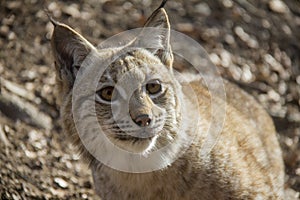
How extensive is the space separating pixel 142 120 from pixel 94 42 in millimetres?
2981

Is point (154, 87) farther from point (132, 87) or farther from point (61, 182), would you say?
point (61, 182)

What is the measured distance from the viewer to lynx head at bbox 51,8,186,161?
156 inches

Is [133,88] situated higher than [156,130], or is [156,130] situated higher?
[133,88]

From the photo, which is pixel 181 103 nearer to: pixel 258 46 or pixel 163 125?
pixel 163 125

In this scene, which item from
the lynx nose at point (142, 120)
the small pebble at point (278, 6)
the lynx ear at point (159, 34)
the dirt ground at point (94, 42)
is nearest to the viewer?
the lynx nose at point (142, 120)

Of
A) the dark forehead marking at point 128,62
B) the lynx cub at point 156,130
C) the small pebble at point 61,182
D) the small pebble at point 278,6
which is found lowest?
the small pebble at point 61,182

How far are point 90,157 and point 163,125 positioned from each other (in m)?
0.60

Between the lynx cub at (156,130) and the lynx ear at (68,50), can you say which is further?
the lynx ear at (68,50)

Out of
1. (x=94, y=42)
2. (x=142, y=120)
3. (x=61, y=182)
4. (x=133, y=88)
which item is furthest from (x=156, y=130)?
(x=94, y=42)

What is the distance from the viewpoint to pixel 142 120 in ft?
12.6

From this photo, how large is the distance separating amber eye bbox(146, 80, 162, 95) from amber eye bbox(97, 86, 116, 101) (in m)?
0.21

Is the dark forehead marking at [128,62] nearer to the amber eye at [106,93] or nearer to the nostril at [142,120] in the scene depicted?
the amber eye at [106,93]

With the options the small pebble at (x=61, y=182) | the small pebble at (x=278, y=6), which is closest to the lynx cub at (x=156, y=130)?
the small pebble at (x=61, y=182)

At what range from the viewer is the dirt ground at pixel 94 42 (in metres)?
5.61
